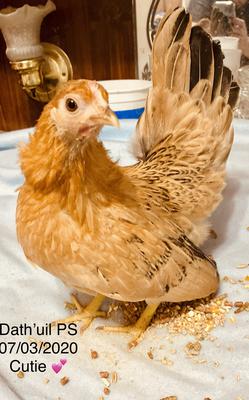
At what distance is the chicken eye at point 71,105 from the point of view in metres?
0.52

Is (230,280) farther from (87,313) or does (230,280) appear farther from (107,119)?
(107,119)

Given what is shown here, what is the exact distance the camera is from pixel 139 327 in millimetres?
780

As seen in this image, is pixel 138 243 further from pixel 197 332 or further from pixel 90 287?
pixel 197 332

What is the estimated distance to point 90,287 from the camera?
67 centimetres

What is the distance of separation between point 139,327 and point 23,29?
88cm

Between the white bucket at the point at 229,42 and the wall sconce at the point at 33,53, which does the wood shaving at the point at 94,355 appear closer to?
the wall sconce at the point at 33,53

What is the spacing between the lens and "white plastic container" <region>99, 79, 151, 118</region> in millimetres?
1282

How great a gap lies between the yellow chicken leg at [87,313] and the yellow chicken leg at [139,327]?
0.10 ft

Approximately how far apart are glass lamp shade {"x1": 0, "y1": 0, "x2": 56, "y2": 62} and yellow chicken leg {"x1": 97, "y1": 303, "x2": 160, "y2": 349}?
819 millimetres

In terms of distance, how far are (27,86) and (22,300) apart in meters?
0.71

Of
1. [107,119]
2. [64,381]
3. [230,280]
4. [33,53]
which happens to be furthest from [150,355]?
[33,53]

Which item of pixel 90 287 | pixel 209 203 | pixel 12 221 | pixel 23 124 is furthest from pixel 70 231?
pixel 23 124

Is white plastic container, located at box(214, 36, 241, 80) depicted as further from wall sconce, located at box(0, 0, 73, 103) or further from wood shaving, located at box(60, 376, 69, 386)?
wood shaving, located at box(60, 376, 69, 386)

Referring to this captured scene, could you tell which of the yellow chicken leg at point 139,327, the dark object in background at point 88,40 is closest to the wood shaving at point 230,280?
the yellow chicken leg at point 139,327
